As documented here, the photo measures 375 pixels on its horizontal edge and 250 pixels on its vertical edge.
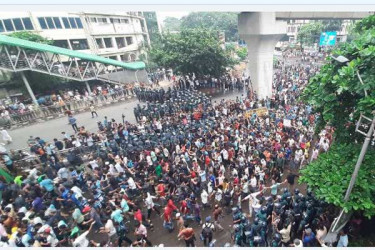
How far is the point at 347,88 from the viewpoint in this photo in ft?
18.0

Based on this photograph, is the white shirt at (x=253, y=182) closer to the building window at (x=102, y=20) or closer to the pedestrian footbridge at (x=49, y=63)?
the pedestrian footbridge at (x=49, y=63)

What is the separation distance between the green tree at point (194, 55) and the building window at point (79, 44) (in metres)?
10.5

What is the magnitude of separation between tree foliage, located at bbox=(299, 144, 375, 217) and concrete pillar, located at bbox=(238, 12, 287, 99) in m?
11.4

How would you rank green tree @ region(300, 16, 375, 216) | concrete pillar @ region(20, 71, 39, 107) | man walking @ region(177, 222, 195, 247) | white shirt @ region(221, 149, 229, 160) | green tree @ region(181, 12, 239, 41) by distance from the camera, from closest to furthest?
green tree @ region(300, 16, 375, 216) → man walking @ region(177, 222, 195, 247) → white shirt @ region(221, 149, 229, 160) → concrete pillar @ region(20, 71, 39, 107) → green tree @ region(181, 12, 239, 41)

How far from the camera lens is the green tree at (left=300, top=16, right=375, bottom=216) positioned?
5.53 metres

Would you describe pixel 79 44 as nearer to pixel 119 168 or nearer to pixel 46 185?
Answer: pixel 119 168

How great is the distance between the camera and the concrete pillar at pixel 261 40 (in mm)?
16062

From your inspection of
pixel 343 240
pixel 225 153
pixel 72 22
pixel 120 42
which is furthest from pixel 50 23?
pixel 343 240

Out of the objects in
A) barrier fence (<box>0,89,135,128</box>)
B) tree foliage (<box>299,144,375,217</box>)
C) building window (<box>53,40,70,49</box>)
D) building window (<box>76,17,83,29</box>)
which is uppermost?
building window (<box>76,17,83,29</box>)

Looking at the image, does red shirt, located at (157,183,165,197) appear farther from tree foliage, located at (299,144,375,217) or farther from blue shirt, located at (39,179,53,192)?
tree foliage, located at (299,144,375,217)

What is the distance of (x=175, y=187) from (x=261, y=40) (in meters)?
12.8

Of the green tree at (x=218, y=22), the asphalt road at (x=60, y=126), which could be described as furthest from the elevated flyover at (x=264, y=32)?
the green tree at (x=218, y=22)

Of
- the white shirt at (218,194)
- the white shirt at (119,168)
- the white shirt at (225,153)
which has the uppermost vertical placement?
the white shirt at (119,168)

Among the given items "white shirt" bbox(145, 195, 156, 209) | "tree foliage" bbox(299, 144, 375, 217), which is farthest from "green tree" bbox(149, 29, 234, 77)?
"tree foliage" bbox(299, 144, 375, 217)
